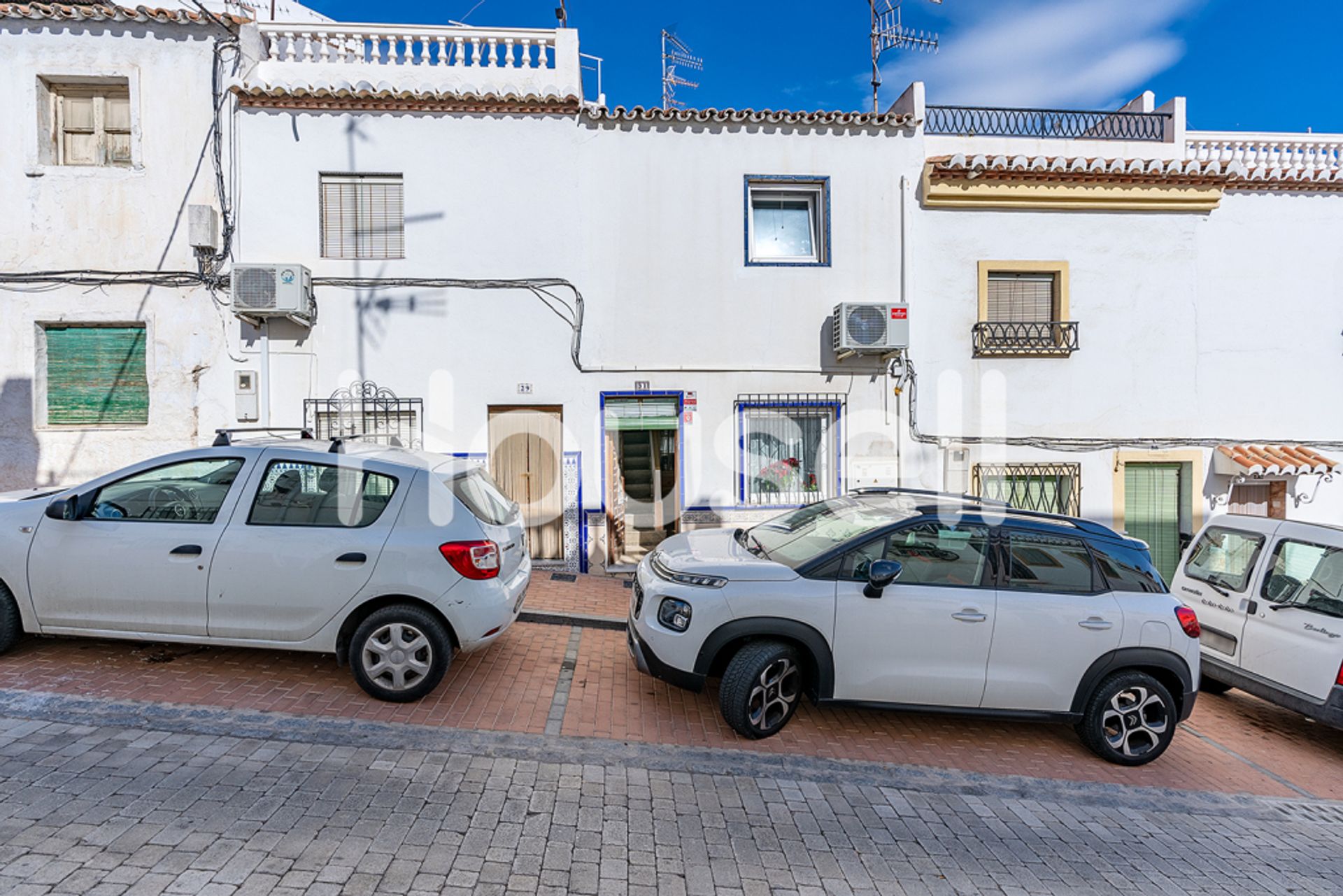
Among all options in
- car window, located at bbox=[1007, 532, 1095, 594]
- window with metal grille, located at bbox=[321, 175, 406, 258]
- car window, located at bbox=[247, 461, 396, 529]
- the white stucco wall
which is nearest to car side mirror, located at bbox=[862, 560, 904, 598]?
car window, located at bbox=[1007, 532, 1095, 594]

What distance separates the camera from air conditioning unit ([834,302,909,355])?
7.73 meters

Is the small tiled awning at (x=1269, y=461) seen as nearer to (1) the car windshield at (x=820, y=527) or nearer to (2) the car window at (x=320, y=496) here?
(1) the car windshield at (x=820, y=527)

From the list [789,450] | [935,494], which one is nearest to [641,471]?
[789,450]

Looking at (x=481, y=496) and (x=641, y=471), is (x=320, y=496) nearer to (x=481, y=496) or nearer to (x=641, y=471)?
(x=481, y=496)

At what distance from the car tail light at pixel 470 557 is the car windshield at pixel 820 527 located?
75.4 inches

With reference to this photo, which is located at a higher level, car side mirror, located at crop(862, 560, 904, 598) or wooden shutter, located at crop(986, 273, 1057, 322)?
wooden shutter, located at crop(986, 273, 1057, 322)

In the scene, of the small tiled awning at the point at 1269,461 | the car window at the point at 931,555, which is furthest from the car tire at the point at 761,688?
the small tiled awning at the point at 1269,461

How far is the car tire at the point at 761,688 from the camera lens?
3848mm

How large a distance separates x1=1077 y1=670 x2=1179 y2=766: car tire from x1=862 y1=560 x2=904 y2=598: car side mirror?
1645 mm

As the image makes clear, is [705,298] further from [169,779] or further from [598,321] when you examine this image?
[169,779]

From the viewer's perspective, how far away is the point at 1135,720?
13.4ft

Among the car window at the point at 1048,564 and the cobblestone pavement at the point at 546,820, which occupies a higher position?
the car window at the point at 1048,564

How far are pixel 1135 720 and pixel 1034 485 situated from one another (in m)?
4.95

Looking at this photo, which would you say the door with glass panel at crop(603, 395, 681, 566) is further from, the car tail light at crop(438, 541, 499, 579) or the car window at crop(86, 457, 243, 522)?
the car window at crop(86, 457, 243, 522)
